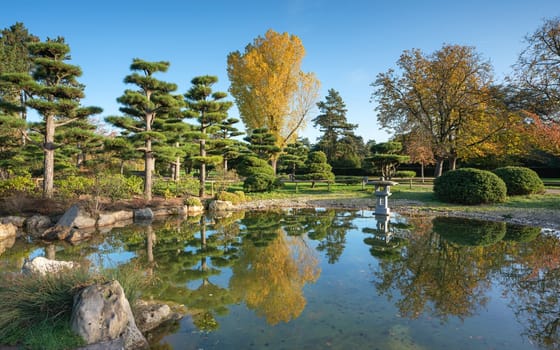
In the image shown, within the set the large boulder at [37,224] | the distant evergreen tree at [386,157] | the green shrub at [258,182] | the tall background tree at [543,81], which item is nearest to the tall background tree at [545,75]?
the tall background tree at [543,81]

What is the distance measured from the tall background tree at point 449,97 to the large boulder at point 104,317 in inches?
725

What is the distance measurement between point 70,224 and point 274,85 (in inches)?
606

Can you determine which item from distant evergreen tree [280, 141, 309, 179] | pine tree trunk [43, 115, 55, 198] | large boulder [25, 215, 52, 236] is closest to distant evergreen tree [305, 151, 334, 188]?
distant evergreen tree [280, 141, 309, 179]

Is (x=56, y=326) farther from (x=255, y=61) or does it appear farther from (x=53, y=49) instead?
(x=255, y=61)

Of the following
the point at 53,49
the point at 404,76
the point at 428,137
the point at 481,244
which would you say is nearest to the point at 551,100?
Result: the point at 428,137

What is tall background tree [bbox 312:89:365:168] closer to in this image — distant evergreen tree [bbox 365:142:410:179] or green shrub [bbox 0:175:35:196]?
distant evergreen tree [bbox 365:142:410:179]

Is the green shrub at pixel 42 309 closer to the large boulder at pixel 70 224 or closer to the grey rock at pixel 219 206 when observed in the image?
the large boulder at pixel 70 224

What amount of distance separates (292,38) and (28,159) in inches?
672

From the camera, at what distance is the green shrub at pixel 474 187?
12.1m

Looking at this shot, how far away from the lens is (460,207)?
1215cm

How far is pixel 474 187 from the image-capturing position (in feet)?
40.0

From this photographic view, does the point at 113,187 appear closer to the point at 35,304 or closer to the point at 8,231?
the point at 8,231

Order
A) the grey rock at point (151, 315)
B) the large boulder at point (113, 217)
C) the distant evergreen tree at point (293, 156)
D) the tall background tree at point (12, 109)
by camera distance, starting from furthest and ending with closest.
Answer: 1. the distant evergreen tree at point (293, 156)
2. the tall background tree at point (12, 109)
3. the large boulder at point (113, 217)
4. the grey rock at point (151, 315)

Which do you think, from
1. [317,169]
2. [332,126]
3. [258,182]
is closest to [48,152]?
[258,182]
